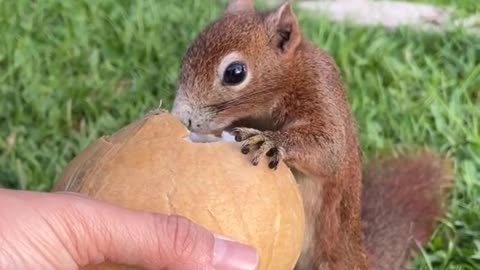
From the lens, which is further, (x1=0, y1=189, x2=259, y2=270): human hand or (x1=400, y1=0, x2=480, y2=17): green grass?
(x1=400, y1=0, x2=480, y2=17): green grass

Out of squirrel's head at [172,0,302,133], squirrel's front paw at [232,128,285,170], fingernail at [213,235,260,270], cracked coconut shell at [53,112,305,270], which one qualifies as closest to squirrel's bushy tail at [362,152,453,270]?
squirrel's head at [172,0,302,133]

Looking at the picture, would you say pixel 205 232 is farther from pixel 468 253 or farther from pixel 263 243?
pixel 468 253

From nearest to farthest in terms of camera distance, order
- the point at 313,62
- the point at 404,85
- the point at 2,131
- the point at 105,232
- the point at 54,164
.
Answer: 1. the point at 105,232
2. the point at 313,62
3. the point at 54,164
4. the point at 2,131
5. the point at 404,85

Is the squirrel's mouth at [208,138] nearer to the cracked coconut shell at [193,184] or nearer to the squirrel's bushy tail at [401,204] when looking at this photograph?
the cracked coconut shell at [193,184]

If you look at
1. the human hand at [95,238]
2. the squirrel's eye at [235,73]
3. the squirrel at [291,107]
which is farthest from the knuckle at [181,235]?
the squirrel's eye at [235,73]

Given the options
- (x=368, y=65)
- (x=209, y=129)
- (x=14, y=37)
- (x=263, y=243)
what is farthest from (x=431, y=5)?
(x=263, y=243)

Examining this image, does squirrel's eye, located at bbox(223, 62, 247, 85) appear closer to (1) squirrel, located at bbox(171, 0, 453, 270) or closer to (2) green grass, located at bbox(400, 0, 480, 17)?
(1) squirrel, located at bbox(171, 0, 453, 270)
